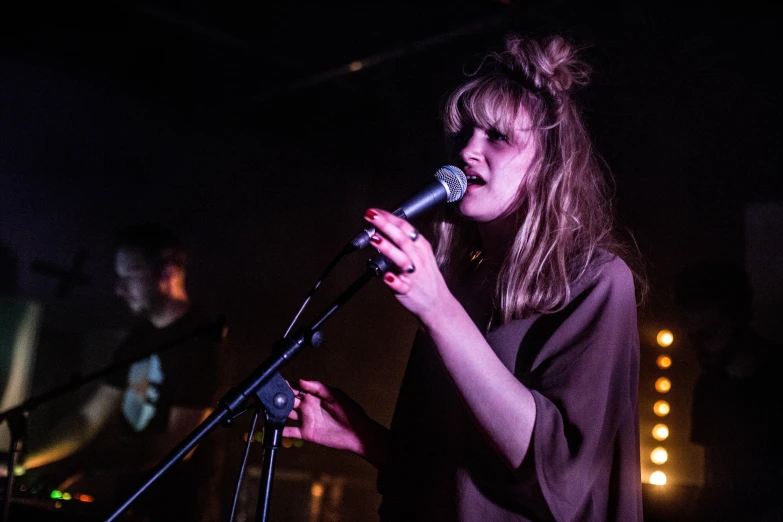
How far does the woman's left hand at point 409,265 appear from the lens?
88 centimetres

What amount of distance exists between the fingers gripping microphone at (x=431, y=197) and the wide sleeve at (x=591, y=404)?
27 cm

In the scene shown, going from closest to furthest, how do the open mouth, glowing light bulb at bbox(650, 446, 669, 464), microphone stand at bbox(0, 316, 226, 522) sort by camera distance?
the open mouth
microphone stand at bbox(0, 316, 226, 522)
glowing light bulb at bbox(650, 446, 669, 464)

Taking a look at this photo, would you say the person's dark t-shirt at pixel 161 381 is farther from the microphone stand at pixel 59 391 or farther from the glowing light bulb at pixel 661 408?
the glowing light bulb at pixel 661 408

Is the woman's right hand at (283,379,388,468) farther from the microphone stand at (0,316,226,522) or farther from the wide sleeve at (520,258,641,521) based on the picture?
the microphone stand at (0,316,226,522)

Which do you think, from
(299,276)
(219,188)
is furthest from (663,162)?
(219,188)

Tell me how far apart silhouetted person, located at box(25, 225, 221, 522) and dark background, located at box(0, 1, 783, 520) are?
0.14 m

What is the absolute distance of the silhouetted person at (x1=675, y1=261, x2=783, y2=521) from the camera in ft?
6.55

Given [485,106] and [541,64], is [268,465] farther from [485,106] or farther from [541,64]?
[541,64]

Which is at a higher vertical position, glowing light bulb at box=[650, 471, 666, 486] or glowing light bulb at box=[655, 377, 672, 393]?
glowing light bulb at box=[655, 377, 672, 393]

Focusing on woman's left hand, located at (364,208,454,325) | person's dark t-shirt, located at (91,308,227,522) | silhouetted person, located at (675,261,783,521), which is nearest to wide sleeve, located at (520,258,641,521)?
woman's left hand, located at (364,208,454,325)

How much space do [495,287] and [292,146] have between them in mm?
2772

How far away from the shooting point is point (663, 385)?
7.50ft

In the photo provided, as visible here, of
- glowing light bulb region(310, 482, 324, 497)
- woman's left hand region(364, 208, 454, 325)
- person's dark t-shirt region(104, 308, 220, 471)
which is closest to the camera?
woman's left hand region(364, 208, 454, 325)

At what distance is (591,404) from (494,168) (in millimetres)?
476
